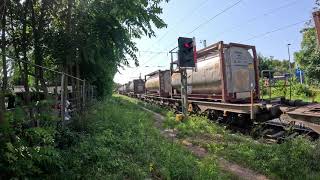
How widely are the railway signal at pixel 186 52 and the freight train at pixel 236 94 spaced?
23.1 inches

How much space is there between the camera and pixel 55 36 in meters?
9.43

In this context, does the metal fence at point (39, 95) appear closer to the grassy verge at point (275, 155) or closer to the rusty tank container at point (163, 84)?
the grassy verge at point (275, 155)

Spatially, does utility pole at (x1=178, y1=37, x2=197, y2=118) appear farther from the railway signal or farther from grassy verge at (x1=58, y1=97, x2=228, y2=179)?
grassy verge at (x1=58, y1=97, x2=228, y2=179)

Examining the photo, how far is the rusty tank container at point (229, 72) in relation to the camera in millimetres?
13797

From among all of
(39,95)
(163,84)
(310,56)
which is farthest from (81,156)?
(310,56)

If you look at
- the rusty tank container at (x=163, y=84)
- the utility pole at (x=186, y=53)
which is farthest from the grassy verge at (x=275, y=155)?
the rusty tank container at (x=163, y=84)

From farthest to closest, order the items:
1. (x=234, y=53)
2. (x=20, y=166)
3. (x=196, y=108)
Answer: (x=196, y=108) → (x=234, y=53) → (x=20, y=166)

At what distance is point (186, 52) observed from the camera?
14.3 metres

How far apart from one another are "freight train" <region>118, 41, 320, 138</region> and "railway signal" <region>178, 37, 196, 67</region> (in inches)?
23.1

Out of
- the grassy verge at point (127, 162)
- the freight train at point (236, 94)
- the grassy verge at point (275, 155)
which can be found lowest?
the grassy verge at point (275, 155)

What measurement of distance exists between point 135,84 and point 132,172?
148ft

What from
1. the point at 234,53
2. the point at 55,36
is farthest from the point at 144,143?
the point at 234,53

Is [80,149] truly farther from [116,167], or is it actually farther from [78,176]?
[78,176]

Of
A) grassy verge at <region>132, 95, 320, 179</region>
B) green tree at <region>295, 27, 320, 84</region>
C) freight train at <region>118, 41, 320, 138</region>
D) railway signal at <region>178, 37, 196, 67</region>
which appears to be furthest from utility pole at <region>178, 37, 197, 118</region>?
green tree at <region>295, 27, 320, 84</region>
